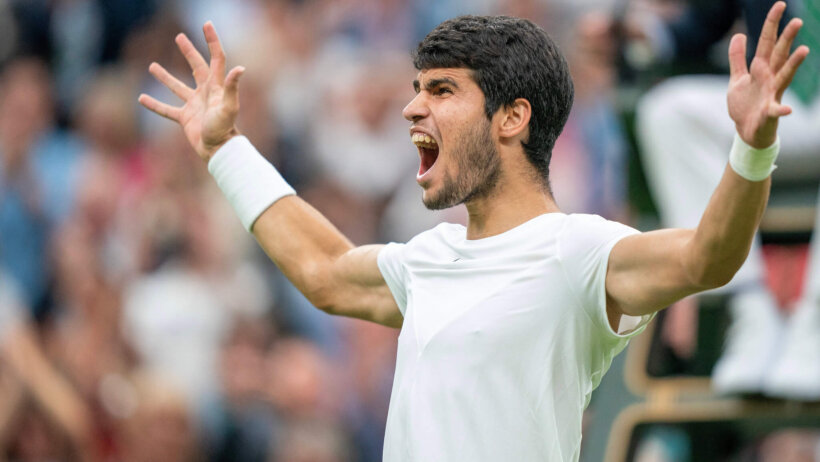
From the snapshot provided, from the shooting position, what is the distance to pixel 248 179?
9.82 feet

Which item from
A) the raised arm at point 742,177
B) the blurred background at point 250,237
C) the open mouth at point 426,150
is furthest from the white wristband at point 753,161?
the blurred background at point 250,237

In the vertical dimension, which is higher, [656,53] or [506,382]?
[656,53]

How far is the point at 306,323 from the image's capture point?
240 inches

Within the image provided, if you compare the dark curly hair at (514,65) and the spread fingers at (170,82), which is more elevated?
the spread fingers at (170,82)

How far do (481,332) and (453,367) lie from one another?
0.29 feet

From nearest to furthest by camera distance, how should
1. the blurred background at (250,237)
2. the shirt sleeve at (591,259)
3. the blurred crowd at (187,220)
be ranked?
the shirt sleeve at (591,259), the blurred background at (250,237), the blurred crowd at (187,220)

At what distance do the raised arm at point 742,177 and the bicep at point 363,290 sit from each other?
2.60 feet

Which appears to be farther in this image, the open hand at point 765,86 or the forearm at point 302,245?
the forearm at point 302,245

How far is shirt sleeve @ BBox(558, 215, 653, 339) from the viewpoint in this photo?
7.74 feet

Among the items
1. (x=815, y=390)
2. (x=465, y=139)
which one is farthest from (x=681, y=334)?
(x=465, y=139)

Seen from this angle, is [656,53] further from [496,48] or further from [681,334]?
[496,48]

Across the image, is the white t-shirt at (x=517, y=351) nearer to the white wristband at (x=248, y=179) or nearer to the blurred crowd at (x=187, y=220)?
the white wristband at (x=248, y=179)

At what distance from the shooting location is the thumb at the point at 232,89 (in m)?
2.88

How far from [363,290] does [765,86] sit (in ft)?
3.74
